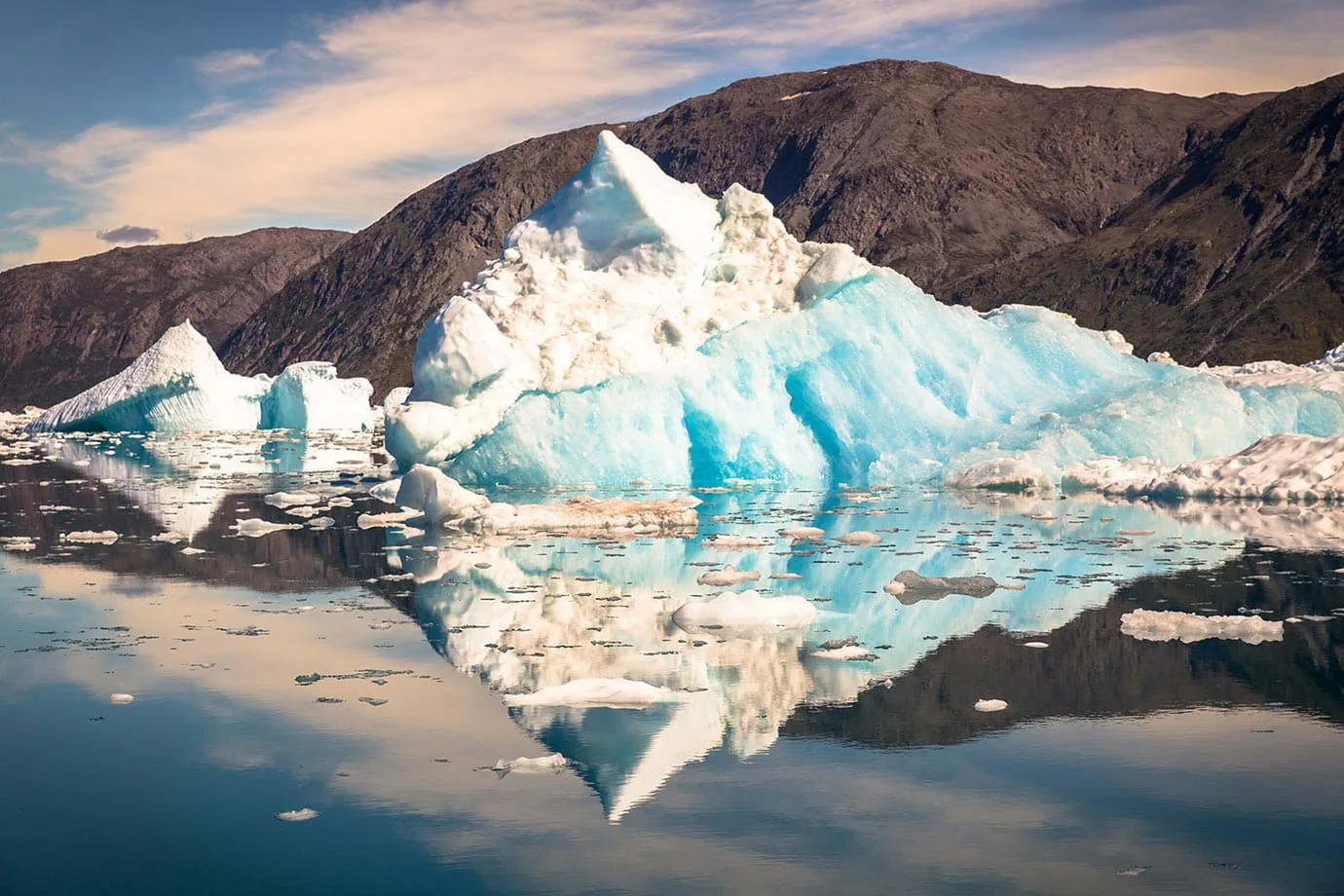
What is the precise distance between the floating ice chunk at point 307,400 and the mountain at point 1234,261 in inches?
2115

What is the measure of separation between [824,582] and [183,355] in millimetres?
38461

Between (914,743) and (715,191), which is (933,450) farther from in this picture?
(715,191)

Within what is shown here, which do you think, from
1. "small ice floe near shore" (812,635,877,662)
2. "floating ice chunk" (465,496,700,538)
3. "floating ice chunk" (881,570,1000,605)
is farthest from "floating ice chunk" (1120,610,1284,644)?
"floating ice chunk" (465,496,700,538)

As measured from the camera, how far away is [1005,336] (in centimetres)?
2542

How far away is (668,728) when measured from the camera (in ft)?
27.9

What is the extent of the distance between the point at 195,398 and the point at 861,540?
38.2 m

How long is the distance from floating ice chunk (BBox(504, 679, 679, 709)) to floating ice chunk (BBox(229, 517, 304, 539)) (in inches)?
385

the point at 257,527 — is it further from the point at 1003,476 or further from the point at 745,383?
the point at 1003,476

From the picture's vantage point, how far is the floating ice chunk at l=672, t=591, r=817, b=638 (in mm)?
11453

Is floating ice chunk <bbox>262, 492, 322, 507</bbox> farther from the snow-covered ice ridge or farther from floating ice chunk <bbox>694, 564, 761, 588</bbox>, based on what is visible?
floating ice chunk <bbox>694, 564, 761, 588</bbox>

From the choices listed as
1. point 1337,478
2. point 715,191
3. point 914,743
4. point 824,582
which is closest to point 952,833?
point 914,743

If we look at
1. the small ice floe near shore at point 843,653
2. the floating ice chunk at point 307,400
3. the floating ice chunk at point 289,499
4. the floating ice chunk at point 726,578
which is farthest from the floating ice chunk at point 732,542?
the floating ice chunk at point 307,400


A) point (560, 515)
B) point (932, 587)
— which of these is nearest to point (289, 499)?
point (560, 515)

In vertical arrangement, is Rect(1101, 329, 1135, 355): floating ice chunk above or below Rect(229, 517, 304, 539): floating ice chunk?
above
